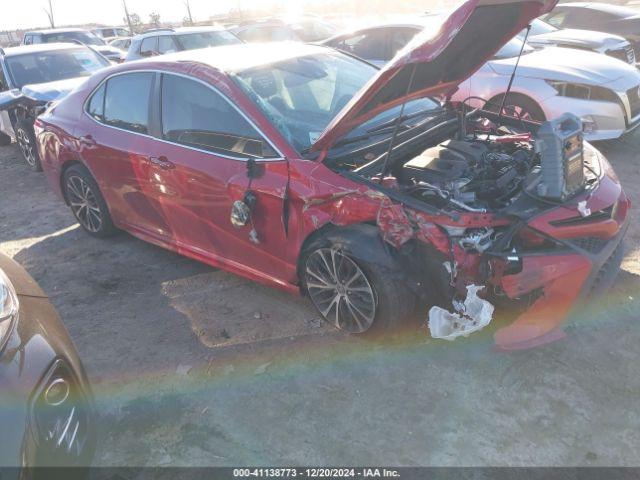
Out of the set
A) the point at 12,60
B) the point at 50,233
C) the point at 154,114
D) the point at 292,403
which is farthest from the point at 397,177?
the point at 12,60

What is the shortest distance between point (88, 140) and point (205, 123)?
4.85 ft

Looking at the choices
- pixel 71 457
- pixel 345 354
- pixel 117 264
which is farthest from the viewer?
pixel 117 264

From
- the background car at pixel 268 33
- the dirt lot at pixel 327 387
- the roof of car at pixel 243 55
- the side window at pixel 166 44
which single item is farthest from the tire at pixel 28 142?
the background car at pixel 268 33

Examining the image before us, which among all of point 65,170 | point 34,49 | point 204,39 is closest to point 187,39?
point 204,39

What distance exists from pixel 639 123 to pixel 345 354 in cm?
490

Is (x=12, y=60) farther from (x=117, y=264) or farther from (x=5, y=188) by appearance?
(x=117, y=264)

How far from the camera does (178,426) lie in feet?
9.35

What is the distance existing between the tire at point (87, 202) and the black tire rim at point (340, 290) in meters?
2.42

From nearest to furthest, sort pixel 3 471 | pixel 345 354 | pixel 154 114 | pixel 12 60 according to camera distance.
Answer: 1. pixel 3 471
2. pixel 345 354
3. pixel 154 114
4. pixel 12 60

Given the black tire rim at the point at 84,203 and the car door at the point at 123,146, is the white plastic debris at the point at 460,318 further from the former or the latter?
the black tire rim at the point at 84,203

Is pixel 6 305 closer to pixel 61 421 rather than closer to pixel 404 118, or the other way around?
pixel 61 421

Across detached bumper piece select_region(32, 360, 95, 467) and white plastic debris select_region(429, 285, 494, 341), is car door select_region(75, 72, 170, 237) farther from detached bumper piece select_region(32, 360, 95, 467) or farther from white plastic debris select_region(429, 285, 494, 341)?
white plastic debris select_region(429, 285, 494, 341)

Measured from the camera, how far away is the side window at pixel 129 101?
4.02 metres

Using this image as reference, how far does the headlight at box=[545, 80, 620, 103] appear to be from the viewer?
569cm
